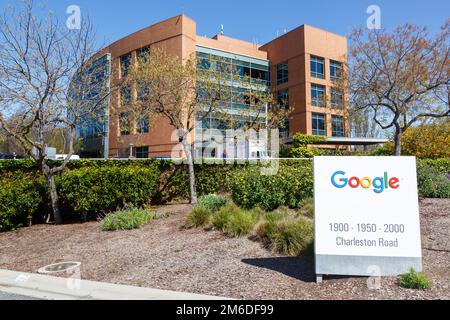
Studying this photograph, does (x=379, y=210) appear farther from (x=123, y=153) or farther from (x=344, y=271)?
(x=123, y=153)

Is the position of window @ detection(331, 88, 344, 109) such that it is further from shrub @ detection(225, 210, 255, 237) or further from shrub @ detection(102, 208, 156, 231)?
shrub @ detection(102, 208, 156, 231)

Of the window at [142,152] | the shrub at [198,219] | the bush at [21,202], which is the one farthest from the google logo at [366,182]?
the window at [142,152]

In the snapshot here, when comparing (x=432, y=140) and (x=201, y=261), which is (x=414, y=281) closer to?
(x=201, y=261)

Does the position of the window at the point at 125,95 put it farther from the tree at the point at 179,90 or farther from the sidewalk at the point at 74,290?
the sidewalk at the point at 74,290

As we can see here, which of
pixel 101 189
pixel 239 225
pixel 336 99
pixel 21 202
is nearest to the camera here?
pixel 239 225

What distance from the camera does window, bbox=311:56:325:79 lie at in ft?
125

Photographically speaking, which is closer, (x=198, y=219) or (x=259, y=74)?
(x=198, y=219)

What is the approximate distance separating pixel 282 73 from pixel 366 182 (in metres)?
38.0

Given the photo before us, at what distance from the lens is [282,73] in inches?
1592

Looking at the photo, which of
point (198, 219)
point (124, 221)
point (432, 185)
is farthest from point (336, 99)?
point (124, 221)

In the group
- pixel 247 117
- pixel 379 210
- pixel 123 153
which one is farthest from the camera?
pixel 123 153
